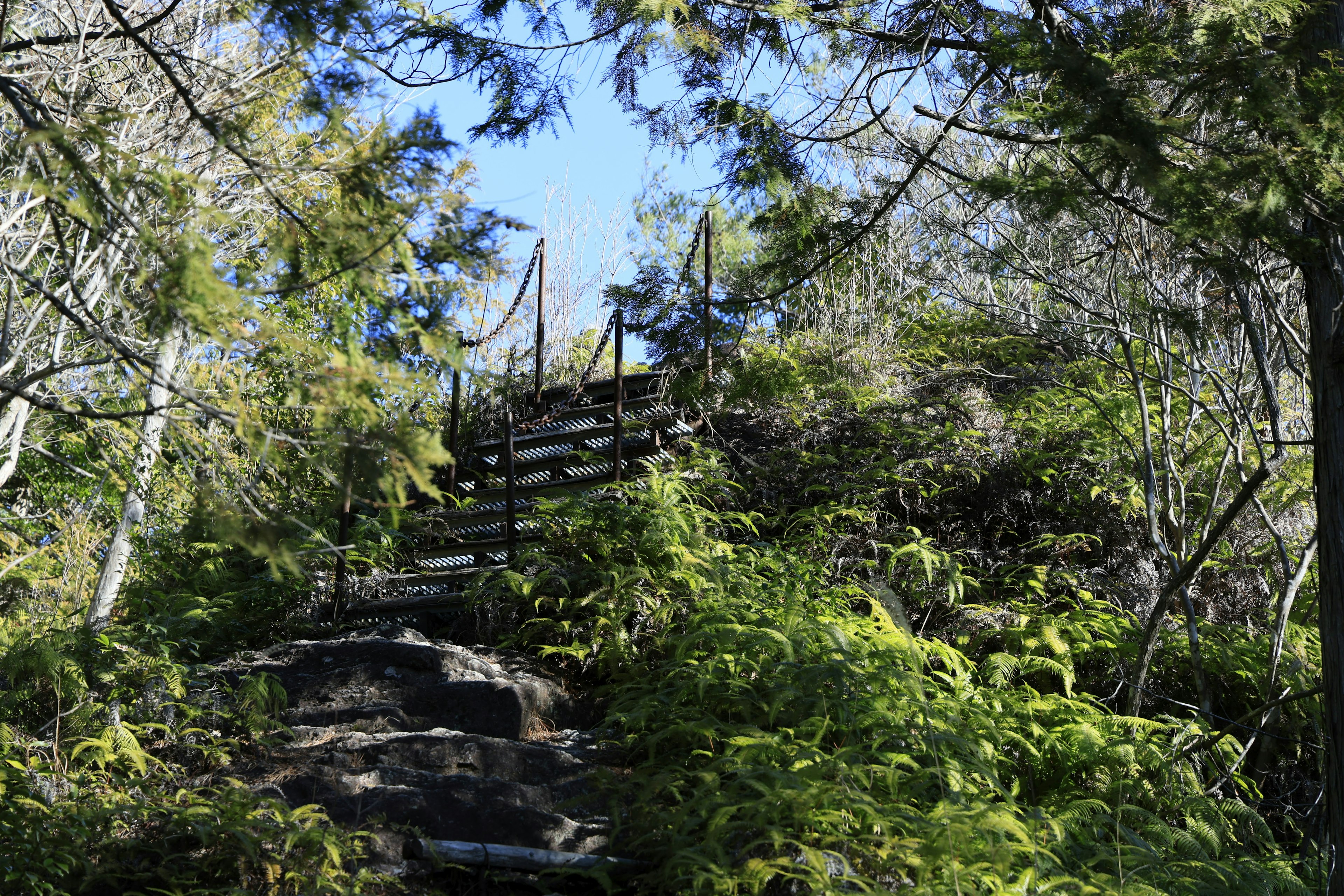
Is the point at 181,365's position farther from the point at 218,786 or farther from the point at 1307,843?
the point at 1307,843

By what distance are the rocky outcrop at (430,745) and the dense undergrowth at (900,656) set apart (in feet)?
0.91

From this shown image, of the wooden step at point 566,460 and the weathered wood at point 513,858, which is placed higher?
the wooden step at point 566,460

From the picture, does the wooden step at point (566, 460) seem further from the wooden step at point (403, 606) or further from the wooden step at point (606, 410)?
the wooden step at point (403, 606)

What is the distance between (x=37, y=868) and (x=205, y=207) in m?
2.50

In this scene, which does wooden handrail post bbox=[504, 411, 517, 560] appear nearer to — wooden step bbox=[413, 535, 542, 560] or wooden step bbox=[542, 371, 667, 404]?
wooden step bbox=[413, 535, 542, 560]

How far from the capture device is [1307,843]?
14.9 feet

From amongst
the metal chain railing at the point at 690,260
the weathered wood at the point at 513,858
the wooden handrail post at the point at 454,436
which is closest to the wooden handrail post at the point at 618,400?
the metal chain railing at the point at 690,260

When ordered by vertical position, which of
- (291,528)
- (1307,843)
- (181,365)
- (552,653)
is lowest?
(1307,843)

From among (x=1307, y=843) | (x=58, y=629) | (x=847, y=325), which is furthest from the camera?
(x=847, y=325)

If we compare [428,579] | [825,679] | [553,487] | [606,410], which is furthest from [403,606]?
[825,679]

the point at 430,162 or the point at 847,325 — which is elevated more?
the point at 847,325

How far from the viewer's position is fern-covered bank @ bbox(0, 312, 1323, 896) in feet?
11.7

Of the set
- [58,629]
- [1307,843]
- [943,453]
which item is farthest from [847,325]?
[58,629]

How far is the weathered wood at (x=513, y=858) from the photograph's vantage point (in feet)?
12.2
